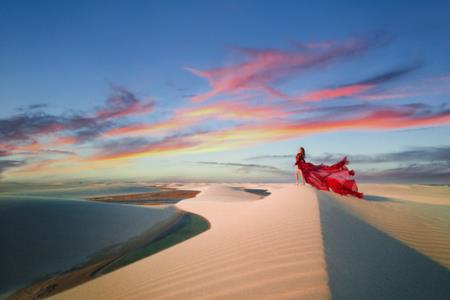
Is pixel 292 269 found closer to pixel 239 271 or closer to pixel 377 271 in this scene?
pixel 239 271

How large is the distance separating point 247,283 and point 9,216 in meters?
8.09

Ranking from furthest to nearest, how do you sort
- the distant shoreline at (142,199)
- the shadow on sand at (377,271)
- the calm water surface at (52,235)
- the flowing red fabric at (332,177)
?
the distant shoreline at (142,199), the flowing red fabric at (332,177), the calm water surface at (52,235), the shadow on sand at (377,271)

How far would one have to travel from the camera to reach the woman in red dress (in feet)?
42.4

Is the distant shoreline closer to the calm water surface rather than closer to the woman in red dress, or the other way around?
the calm water surface

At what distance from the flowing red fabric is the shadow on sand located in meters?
8.71

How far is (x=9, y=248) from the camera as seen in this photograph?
6129 millimetres

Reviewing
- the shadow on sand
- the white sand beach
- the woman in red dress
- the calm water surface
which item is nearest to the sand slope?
the white sand beach

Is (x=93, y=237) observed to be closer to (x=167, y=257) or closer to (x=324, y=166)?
(x=167, y=257)

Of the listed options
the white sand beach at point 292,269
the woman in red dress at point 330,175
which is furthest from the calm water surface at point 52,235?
the woman in red dress at point 330,175

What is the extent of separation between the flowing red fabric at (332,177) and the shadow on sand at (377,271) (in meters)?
8.71

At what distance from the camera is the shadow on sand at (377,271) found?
2.59 meters

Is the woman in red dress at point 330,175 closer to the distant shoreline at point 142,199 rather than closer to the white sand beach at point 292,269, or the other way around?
the white sand beach at point 292,269

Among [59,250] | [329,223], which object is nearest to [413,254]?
[329,223]

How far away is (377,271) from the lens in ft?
10.3
